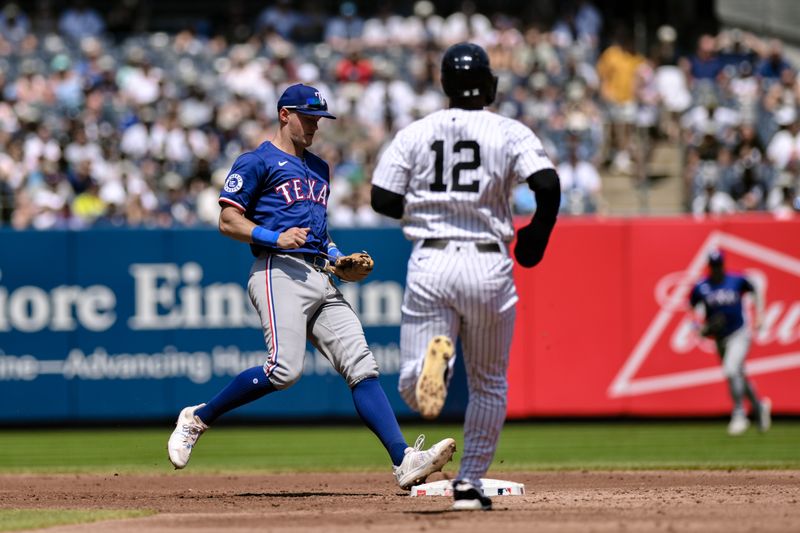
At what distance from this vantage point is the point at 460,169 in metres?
6.28

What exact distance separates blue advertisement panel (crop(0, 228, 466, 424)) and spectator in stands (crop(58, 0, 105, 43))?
6773mm

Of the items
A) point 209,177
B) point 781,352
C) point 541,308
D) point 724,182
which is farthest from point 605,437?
point 209,177

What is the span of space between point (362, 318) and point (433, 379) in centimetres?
1004

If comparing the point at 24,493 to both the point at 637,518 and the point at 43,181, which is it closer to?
the point at 637,518

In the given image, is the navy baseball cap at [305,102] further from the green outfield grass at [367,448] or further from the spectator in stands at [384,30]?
the spectator in stands at [384,30]

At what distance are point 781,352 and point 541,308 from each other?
2935 mm

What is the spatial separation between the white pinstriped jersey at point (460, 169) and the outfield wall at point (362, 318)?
368 inches

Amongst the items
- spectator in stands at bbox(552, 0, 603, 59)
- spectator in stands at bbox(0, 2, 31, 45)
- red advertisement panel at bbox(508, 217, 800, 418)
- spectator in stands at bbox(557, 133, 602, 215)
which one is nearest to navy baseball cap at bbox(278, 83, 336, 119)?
red advertisement panel at bbox(508, 217, 800, 418)

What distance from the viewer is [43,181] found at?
17.4 metres

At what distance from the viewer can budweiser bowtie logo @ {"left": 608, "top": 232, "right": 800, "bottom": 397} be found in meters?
15.9

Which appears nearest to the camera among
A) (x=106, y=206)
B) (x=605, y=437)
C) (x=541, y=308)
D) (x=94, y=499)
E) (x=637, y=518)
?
(x=637, y=518)

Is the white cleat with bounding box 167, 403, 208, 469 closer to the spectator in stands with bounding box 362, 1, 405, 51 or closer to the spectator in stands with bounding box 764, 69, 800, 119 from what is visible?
the spectator in stands with bounding box 764, 69, 800, 119

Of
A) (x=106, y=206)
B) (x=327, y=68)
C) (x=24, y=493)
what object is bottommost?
(x=24, y=493)

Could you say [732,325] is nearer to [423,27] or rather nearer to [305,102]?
[423,27]
